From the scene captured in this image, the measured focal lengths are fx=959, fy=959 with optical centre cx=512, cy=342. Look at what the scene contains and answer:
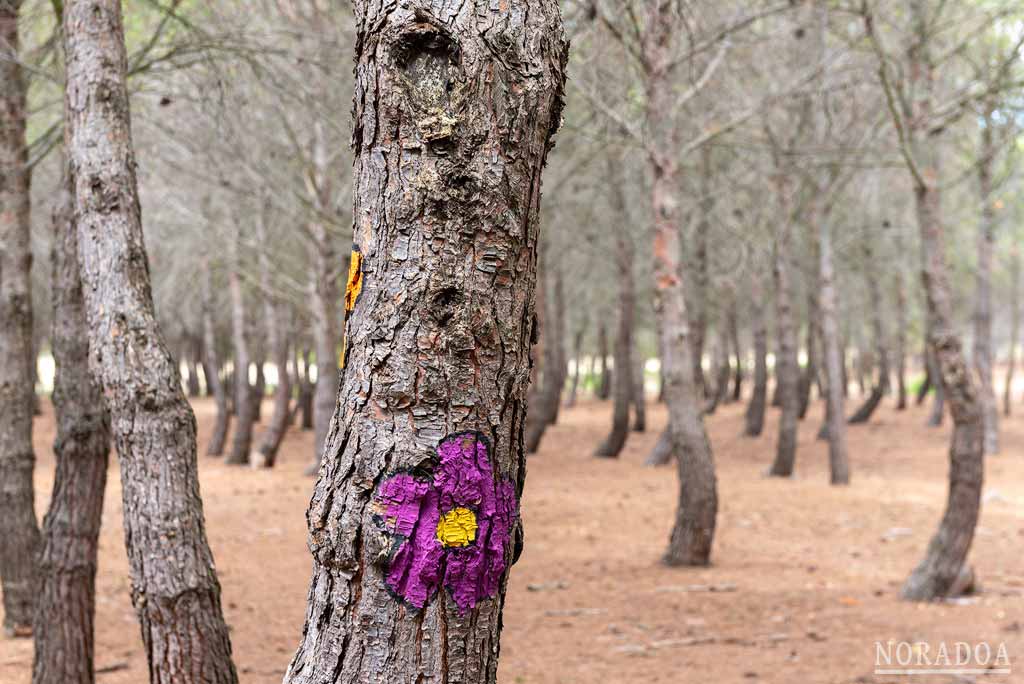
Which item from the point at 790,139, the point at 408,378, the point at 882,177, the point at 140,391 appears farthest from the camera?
the point at 882,177

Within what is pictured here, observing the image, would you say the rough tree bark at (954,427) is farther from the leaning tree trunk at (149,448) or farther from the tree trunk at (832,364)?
the tree trunk at (832,364)

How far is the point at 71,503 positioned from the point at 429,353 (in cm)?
326

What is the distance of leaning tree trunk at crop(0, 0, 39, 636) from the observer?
19.0 ft

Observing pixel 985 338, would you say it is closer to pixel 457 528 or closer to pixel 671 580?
pixel 671 580

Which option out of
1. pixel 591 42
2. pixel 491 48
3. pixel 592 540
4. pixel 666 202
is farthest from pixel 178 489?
pixel 591 42

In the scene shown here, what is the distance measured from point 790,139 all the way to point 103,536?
10170 millimetres

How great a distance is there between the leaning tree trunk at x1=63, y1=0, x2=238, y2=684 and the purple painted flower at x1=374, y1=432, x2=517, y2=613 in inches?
71.8

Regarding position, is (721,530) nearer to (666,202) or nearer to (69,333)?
(666,202)

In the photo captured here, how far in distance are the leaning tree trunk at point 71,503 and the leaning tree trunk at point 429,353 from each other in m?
2.88

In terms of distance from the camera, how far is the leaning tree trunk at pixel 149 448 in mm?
3453

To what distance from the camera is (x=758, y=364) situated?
63.2ft

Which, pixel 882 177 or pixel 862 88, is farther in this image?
pixel 882 177

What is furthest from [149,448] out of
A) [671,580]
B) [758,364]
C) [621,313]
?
[758,364]

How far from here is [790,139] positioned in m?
13.5
